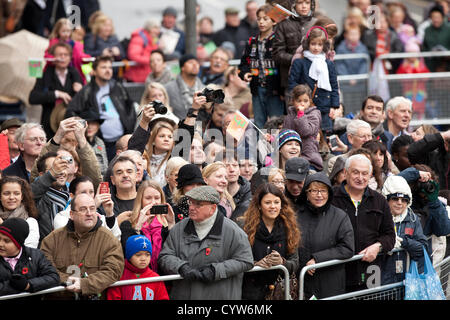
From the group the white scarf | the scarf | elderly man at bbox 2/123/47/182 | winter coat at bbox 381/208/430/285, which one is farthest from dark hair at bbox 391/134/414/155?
the scarf

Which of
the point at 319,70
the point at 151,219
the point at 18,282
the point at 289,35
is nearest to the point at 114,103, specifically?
the point at 289,35

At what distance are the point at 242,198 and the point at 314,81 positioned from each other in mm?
2400

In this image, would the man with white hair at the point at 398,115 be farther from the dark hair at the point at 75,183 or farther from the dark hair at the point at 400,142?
the dark hair at the point at 75,183

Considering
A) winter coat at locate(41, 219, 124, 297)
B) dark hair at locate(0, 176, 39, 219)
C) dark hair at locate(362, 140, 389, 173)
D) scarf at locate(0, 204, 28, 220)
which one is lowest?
winter coat at locate(41, 219, 124, 297)

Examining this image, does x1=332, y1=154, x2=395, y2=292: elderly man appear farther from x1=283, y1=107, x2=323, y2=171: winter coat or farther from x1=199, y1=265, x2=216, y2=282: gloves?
x1=199, y1=265, x2=216, y2=282: gloves

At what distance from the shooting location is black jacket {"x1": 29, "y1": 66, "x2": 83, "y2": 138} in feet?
45.0

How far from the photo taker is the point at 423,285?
1002cm

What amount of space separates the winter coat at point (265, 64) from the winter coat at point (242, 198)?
8.21 feet

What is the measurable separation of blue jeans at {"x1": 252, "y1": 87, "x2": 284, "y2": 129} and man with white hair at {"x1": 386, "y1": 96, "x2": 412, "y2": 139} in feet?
4.67

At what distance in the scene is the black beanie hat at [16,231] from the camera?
8.42 m

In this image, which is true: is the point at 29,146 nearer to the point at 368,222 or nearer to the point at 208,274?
the point at 208,274

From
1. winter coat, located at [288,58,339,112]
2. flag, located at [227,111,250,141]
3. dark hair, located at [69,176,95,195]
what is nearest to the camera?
dark hair, located at [69,176,95,195]

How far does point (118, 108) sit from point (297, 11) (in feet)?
9.20

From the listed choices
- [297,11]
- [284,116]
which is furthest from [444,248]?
[297,11]
